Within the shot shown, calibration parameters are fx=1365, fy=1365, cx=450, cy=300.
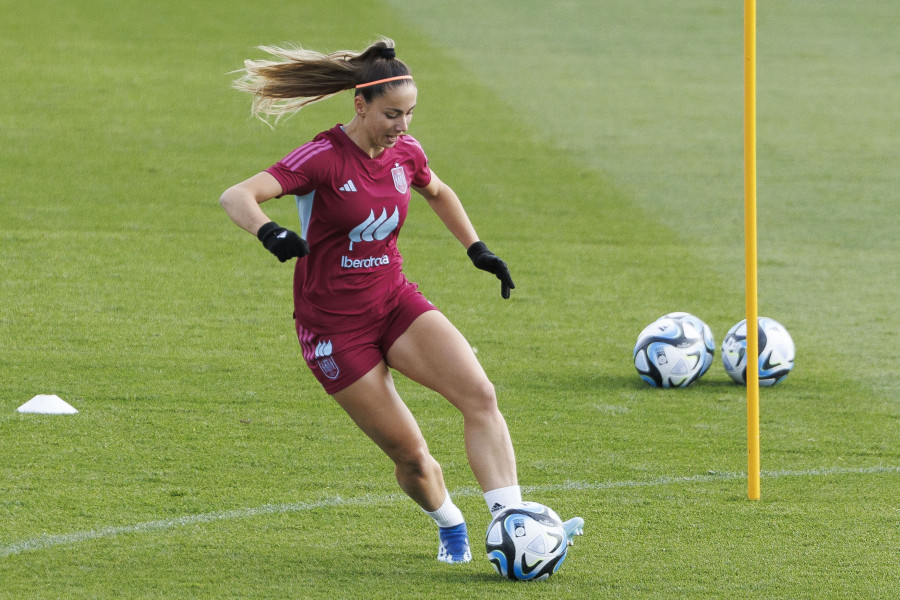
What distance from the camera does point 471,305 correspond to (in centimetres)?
1092

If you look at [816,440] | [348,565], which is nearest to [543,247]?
[816,440]

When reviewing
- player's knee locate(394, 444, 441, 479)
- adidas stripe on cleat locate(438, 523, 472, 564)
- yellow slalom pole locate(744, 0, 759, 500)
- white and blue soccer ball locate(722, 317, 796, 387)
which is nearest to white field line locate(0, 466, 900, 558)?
yellow slalom pole locate(744, 0, 759, 500)

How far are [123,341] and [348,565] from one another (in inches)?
172

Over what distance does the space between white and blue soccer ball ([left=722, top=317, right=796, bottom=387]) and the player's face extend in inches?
154

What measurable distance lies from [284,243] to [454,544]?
1.60 meters

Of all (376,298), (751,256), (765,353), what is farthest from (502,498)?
(765,353)

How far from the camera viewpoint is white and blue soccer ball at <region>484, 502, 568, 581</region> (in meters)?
5.30

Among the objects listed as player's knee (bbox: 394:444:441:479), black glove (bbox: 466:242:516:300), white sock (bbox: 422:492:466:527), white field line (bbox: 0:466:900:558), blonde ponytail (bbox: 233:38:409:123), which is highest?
blonde ponytail (bbox: 233:38:409:123)

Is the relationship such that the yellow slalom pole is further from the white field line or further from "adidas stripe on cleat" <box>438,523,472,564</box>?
"adidas stripe on cleat" <box>438,523,472,564</box>

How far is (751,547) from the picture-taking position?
Answer: 590cm

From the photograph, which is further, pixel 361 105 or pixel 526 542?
pixel 361 105

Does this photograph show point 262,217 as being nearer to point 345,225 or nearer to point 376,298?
point 345,225

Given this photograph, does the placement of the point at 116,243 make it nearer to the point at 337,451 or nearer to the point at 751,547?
the point at 337,451

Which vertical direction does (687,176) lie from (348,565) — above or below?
above
